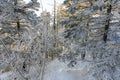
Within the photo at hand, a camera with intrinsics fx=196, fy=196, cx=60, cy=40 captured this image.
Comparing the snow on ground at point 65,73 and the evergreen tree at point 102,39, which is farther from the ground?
the evergreen tree at point 102,39

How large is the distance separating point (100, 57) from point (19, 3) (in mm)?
7609

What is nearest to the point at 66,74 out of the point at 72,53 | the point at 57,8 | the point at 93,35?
the point at 72,53

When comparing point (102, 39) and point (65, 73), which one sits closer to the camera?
point (102, 39)

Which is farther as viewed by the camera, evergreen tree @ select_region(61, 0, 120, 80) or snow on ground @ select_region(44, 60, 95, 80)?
snow on ground @ select_region(44, 60, 95, 80)

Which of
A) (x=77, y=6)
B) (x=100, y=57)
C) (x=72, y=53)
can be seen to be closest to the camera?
(x=100, y=57)

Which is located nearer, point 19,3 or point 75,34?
point 75,34

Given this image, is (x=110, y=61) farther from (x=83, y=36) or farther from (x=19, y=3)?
(x=19, y=3)

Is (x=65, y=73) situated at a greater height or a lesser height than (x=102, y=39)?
lesser

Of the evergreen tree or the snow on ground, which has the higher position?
the evergreen tree

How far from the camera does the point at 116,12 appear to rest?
986 centimetres

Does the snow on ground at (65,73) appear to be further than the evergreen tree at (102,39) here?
Yes

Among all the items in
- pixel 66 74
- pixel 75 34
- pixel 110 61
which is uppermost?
pixel 75 34

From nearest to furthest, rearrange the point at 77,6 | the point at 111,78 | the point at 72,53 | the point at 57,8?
1. the point at 111,78
2. the point at 72,53
3. the point at 77,6
4. the point at 57,8

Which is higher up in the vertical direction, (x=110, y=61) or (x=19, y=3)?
(x=19, y=3)
